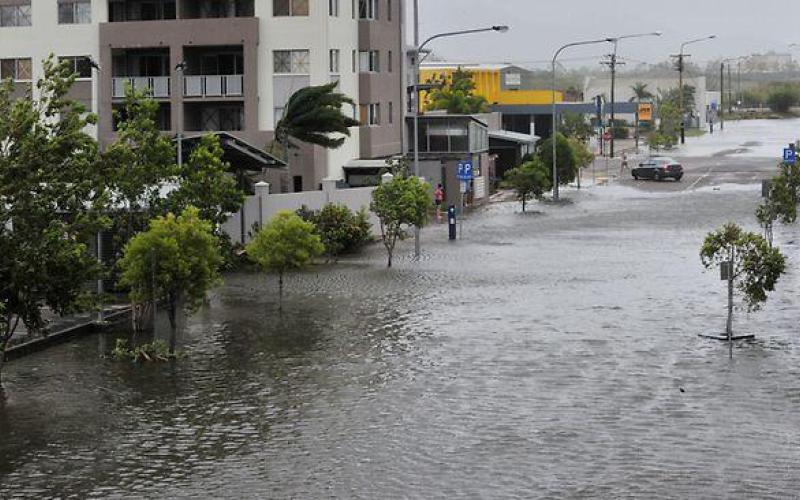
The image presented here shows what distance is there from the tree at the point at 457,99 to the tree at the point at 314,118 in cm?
3102

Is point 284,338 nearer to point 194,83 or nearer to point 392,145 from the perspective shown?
point 194,83

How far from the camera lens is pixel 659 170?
264 ft

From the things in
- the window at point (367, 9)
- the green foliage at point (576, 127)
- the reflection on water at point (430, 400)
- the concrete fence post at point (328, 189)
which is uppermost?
the window at point (367, 9)

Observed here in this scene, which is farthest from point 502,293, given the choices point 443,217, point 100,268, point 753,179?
point 753,179

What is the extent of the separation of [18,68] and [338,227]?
2234 centimetres

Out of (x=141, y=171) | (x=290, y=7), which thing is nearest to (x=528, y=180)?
(x=290, y=7)

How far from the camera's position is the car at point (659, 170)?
79.9m

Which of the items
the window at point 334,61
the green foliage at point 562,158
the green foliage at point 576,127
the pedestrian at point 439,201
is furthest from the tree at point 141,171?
the green foliage at point 576,127

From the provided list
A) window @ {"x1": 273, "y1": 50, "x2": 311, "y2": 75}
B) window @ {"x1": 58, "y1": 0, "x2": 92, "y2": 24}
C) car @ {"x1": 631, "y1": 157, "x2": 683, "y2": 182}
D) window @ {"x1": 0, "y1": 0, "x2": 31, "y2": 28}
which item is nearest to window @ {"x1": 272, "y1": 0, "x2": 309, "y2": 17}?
window @ {"x1": 273, "y1": 50, "x2": 311, "y2": 75}

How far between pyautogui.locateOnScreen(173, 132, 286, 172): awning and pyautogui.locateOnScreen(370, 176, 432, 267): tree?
4409mm

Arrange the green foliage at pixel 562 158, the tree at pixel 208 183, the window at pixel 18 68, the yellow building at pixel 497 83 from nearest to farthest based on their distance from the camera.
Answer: the tree at pixel 208 183 → the window at pixel 18 68 → the green foliage at pixel 562 158 → the yellow building at pixel 497 83

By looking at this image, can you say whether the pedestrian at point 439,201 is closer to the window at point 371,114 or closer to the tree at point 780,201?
the window at point 371,114

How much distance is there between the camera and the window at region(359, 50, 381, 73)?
63406mm

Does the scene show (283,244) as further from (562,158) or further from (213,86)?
(562,158)
